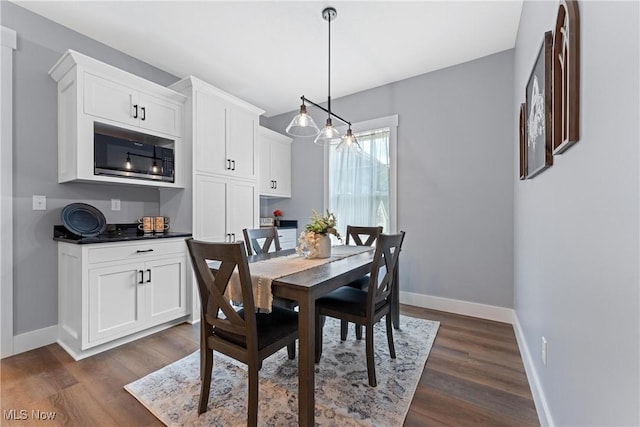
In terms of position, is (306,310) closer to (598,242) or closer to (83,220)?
(598,242)

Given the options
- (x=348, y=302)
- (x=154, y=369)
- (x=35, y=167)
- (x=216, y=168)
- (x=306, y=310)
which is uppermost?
(x=216, y=168)

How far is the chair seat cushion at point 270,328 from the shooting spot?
56.7 inches

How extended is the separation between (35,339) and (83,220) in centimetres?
101

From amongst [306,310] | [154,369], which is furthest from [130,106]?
[306,310]

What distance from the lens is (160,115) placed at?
2.76 metres

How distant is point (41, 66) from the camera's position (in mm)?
2361

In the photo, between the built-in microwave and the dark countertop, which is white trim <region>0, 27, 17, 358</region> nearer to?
the dark countertop

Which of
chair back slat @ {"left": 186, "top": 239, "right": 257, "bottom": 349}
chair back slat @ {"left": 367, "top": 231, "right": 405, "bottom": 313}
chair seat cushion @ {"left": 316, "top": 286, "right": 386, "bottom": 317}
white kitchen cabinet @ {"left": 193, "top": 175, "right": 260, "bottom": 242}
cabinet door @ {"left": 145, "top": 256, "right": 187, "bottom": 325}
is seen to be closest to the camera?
chair back slat @ {"left": 186, "top": 239, "right": 257, "bottom": 349}

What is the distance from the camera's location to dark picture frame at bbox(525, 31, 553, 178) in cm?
133

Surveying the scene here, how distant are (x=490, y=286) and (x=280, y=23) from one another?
3.21 metres

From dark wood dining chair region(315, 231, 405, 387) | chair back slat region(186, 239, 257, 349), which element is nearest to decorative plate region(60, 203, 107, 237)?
chair back slat region(186, 239, 257, 349)

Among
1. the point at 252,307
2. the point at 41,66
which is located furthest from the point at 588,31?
the point at 41,66

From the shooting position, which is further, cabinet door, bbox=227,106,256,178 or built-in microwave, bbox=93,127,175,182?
cabinet door, bbox=227,106,256,178

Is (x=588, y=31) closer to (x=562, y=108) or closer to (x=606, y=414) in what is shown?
(x=562, y=108)
